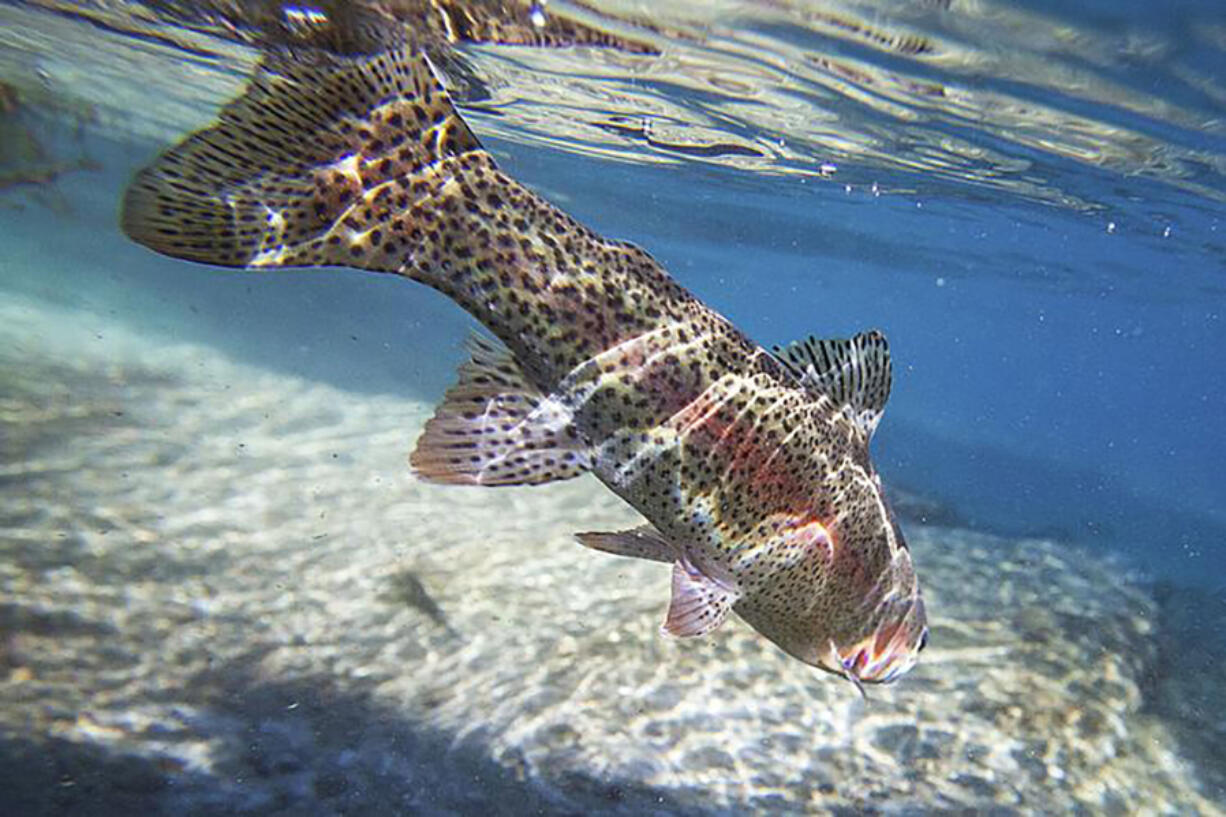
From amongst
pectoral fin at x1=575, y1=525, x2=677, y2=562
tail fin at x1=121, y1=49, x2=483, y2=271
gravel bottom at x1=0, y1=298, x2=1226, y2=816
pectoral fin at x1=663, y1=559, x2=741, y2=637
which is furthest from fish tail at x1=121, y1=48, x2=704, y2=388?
gravel bottom at x1=0, y1=298, x2=1226, y2=816

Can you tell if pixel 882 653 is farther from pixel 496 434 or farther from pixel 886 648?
pixel 496 434

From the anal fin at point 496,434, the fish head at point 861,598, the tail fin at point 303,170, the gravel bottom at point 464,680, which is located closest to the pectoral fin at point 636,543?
the anal fin at point 496,434

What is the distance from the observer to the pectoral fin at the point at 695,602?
2691mm

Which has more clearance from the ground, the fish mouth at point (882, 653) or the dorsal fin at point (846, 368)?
the dorsal fin at point (846, 368)

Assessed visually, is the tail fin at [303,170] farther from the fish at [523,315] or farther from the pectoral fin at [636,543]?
the pectoral fin at [636,543]

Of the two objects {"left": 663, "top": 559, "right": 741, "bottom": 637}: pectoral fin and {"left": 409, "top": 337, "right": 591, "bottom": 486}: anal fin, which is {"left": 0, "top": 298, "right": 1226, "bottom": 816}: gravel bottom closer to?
{"left": 663, "top": 559, "right": 741, "bottom": 637}: pectoral fin

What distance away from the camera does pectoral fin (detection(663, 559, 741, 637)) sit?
269cm

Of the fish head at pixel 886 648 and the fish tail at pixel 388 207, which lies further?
the fish head at pixel 886 648

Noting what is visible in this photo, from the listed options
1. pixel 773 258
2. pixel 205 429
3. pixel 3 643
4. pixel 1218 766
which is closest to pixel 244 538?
pixel 3 643

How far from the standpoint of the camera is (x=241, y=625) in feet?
20.6

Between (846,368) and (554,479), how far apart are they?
127 centimetres

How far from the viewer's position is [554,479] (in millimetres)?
2514

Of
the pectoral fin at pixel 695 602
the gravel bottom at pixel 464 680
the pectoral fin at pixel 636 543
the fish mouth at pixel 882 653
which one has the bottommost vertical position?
the gravel bottom at pixel 464 680

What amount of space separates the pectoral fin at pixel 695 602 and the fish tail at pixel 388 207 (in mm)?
899
